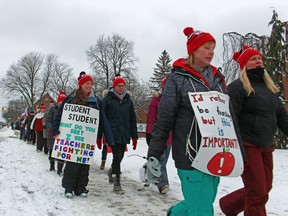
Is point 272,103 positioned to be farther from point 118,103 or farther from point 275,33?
point 275,33

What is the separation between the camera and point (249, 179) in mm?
3824

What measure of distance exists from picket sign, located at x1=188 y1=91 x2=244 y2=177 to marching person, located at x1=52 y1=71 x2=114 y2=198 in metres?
3.22

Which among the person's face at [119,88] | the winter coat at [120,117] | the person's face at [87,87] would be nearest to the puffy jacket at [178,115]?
the person's face at [87,87]

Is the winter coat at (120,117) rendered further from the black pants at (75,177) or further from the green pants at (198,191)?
the green pants at (198,191)

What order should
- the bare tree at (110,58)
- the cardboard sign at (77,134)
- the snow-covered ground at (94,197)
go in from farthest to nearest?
the bare tree at (110,58)
the cardboard sign at (77,134)
the snow-covered ground at (94,197)

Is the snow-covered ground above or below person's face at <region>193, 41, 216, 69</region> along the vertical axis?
below

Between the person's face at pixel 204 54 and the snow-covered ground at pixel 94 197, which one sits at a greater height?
the person's face at pixel 204 54

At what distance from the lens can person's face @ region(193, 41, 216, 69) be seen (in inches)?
129

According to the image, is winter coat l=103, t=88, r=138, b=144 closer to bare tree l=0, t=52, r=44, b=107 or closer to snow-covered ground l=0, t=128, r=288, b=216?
snow-covered ground l=0, t=128, r=288, b=216

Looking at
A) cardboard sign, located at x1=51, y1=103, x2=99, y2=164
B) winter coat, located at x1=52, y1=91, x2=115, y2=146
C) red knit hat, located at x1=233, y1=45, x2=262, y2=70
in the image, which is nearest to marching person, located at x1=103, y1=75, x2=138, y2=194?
winter coat, located at x1=52, y1=91, x2=115, y2=146

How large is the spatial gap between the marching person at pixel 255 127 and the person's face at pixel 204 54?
0.78m

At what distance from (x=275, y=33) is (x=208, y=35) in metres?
15.4

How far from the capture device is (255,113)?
12.9 ft

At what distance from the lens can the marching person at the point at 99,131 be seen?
6.03 metres
